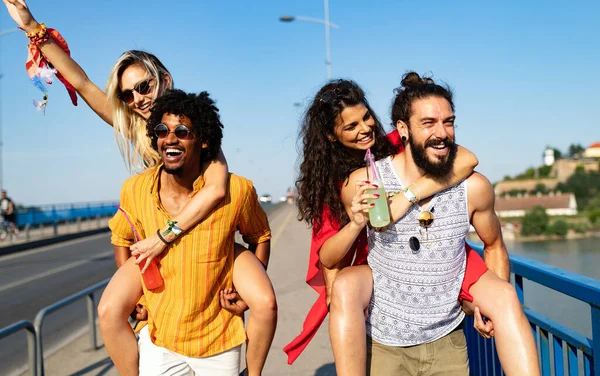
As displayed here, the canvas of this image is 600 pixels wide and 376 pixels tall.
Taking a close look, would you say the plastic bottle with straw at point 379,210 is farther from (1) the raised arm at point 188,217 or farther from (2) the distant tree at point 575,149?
(2) the distant tree at point 575,149

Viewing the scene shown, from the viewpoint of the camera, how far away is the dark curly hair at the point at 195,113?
2.79 m

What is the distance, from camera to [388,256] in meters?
2.86

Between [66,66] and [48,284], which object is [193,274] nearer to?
[66,66]

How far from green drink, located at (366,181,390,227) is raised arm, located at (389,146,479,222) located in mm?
142

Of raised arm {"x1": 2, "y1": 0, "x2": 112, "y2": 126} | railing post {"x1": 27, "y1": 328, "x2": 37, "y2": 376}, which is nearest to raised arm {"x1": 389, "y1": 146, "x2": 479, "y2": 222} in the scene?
raised arm {"x1": 2, "y1": 0, "x2": 112, "y2": 126}

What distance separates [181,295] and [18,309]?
8.90 meters

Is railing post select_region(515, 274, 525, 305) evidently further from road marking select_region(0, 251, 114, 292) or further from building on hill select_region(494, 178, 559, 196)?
building on hill select_region(494, 178, 559, 196)

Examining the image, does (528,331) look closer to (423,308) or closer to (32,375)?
(423,308)

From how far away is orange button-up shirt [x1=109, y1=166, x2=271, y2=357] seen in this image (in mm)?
2758

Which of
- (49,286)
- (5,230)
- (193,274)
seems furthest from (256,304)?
(5,230)

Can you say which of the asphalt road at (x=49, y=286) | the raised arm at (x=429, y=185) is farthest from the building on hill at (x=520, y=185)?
the raised arm at (x=429, y=185)

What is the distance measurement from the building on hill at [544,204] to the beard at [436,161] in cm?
2209

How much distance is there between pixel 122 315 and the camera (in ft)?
9.34

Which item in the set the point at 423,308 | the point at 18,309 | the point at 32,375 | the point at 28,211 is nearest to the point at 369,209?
the point at 423,308
